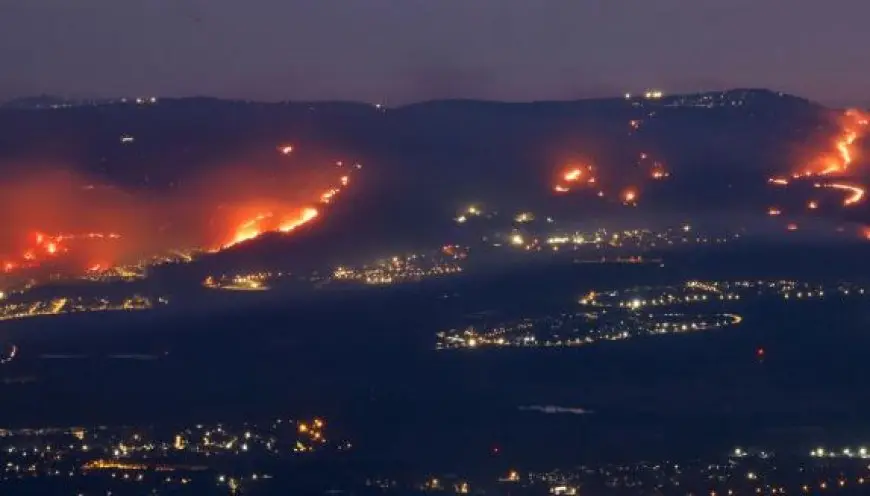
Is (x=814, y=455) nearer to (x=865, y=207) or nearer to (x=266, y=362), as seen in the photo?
(x=266, y=362)

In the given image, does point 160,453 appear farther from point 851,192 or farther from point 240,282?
point 851,192

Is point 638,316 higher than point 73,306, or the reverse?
point 73,306

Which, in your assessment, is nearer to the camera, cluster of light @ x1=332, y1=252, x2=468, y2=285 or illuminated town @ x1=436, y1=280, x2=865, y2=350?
illuminated town @ x1=436, y1=280, x2=865, y2=350

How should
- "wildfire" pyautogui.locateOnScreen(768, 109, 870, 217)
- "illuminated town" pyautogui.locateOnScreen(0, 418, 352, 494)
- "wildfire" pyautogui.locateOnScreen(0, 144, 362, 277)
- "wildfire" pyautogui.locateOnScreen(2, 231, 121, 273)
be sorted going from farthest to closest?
"wildfire" pyautogui.locateOnScreen(768, 109, 870, 217) → "wildfire" pyautogui.locateOnScreen(0, 144, 362, 277) → "wildfire" pyautogui.locateOnScreen(2, 231, 121, 273) → "illuminated town" pyautogui.locateOnScreen(0, 418, 352, 494)

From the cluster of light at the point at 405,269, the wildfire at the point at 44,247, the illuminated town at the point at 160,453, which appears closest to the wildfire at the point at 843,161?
the cluster of light at the point at 405,269

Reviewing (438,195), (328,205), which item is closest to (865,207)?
(438,195)

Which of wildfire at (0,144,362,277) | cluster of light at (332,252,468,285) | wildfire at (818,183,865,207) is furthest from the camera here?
wildfire at (818,183,865,207)

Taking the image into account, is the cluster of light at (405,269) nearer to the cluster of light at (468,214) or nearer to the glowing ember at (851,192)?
the cluster of light at (468,214)

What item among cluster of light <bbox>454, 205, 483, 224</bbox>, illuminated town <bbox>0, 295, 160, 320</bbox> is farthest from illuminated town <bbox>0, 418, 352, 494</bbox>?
cluster of light <bbox>454, 205, 483, 224</bbox>

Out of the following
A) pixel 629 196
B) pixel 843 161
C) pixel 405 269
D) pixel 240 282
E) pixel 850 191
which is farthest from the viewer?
pixel 843 161

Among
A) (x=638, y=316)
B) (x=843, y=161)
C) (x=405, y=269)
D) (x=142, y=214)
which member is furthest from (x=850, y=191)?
(x=142, y=214)

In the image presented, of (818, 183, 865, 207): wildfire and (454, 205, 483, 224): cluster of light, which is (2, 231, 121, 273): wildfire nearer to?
(454, 205, 483, 224): cluster of light
